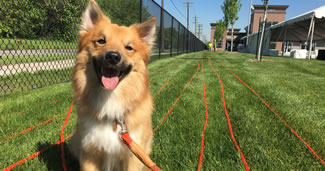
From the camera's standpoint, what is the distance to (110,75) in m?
1.87

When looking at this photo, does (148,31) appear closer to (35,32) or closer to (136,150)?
(136,150)

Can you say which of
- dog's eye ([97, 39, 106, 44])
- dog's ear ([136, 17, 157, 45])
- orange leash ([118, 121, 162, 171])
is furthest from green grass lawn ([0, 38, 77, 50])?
orange leash ([118, 121, 162, 171])

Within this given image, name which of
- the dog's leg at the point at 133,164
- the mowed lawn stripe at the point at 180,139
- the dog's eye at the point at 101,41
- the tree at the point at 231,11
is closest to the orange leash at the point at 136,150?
the dog's leg at the point at 133,164

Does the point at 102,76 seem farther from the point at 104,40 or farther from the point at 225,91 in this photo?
the point at 225,91

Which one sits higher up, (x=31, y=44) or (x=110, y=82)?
(x=31, y=44)

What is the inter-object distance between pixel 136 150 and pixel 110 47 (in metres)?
1.07

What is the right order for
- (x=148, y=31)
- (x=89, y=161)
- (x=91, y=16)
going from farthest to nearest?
(x=148, y=31), (x=91, y=16), (x=89, y=161)

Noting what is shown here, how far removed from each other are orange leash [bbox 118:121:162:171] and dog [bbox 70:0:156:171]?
Answer: 7cm

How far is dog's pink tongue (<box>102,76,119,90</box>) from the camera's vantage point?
1756 millimetres

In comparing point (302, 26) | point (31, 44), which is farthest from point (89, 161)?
point (302, 26)

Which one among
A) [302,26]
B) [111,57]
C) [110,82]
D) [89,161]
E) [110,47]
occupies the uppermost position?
[302,26]

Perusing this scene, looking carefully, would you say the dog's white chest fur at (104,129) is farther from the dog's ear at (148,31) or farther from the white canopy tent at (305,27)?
the white canopy tent at (305,27)

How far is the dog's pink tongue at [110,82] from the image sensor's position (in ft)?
5.76

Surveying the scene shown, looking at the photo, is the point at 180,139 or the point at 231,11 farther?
the point at 231,11
